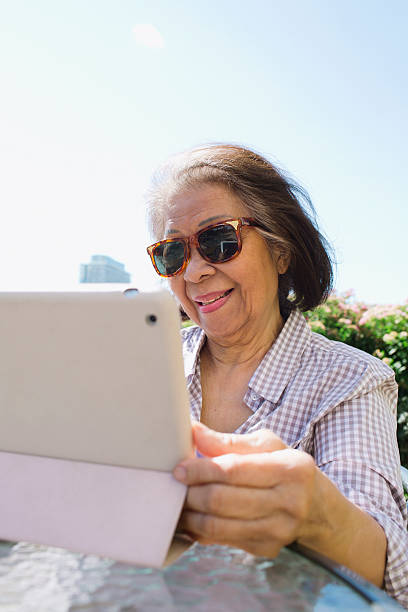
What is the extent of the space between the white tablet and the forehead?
4.23 ft

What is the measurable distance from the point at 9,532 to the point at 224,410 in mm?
1259

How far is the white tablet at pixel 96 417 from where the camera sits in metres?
0.78

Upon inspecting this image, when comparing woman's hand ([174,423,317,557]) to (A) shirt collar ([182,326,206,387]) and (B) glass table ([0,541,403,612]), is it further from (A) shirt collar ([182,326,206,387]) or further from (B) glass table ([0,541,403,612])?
(A) shirt collar ([182,326,206,387])

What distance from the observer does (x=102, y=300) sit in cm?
79

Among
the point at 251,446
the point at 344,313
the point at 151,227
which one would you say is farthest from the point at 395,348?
the point at 251,446

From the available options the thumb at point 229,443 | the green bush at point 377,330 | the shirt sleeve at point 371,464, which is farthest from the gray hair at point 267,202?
the green bush at point 377,330

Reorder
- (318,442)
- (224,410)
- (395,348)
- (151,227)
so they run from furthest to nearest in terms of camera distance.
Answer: (395,348)
(151,227)
(224,410)
(318,442)

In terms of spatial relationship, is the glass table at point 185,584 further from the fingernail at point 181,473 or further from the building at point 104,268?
the building at point 104,268

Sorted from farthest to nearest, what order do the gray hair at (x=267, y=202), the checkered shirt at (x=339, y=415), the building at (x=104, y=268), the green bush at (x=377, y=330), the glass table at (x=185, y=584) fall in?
1. the building at (x=104, y=268)
2. the green bush at (x=377, y=330)
3. the gray hair at (x=267, y=202)
4. the checkered shirt at (x=339, y=415)
5. the glass table at (x=185, y=584)

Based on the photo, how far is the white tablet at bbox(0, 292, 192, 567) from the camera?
783 millimetres

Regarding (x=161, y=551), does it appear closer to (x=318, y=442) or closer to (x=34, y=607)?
(x=34, y=607)

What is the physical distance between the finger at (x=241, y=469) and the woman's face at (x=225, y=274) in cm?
123

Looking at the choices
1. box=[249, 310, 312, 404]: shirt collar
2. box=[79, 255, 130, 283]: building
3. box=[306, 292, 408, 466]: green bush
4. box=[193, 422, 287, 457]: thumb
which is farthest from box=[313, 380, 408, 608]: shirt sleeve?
box=[79, 255, 130, 283]: building

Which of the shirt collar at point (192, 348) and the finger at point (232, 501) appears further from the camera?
the shirt collar at point (192, 348)
